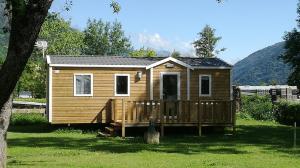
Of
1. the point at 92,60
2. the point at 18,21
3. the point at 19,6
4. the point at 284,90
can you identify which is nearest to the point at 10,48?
the point at 18,21

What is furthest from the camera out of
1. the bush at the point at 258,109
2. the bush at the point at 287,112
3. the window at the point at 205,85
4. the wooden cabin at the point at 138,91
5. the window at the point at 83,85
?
the bush at the point at 258,109

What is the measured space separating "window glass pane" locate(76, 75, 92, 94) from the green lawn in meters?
2.28

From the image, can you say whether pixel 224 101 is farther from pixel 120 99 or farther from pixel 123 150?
pixel 123 150

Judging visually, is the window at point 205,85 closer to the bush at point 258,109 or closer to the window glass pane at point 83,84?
the window glass pane at point 83,84

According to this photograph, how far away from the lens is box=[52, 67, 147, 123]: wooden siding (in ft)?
81.0

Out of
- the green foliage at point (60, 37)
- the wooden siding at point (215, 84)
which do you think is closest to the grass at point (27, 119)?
the wooden siding at point (215, 84)

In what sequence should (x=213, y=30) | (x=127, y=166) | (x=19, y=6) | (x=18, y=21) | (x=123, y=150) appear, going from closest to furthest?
(x=19, y=6), (x=18, y=21), (x=127, y=166), (x=123, y=150), (x=213, y=30)

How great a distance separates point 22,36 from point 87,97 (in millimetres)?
17420

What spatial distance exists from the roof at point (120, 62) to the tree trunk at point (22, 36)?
55.0 feet

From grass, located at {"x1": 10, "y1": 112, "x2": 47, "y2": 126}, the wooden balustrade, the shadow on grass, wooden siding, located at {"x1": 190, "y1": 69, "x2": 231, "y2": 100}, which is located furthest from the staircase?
grass, located at {"x1": 10, "y1": 112, "x2": 47, "y2": 126}

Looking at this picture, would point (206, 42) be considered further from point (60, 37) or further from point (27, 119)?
point (27, 119)

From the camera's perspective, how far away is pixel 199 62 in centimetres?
2666

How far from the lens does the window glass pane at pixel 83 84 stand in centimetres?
2492

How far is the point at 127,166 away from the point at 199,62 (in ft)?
46.0
